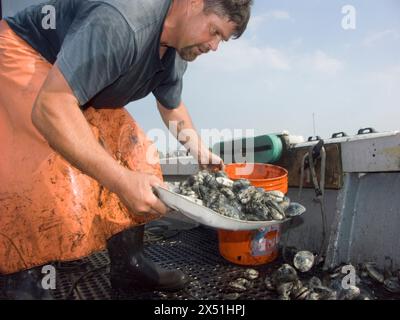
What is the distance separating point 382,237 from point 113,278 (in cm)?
225

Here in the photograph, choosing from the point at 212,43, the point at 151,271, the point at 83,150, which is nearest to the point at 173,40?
the point at 212,43

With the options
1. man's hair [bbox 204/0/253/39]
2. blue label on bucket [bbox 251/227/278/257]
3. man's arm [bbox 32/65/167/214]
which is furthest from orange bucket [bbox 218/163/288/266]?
man's arm [bbox 32/65/167/214]

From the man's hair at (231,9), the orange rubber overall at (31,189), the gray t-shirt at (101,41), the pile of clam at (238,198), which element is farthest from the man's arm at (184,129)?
the orange rubber overall at (31,189)

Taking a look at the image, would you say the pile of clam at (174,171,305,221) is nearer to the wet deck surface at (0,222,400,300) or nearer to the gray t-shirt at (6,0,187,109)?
the wet deck surface at (0,222,400,300)

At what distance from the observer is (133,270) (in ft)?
→ 8.41

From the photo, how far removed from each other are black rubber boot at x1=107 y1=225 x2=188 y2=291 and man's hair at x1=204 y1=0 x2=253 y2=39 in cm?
172

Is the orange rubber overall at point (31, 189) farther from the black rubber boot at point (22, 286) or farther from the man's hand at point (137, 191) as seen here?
the man's hand at point (137, 191)

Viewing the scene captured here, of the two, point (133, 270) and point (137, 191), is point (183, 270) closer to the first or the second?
point (133, 270)

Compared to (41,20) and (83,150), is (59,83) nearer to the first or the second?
(83,150)

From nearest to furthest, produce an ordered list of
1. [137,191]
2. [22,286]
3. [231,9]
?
[137,191] → [22,286] → [231,9]

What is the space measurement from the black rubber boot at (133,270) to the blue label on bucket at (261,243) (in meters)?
0.78

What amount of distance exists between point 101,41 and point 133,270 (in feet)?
5.72

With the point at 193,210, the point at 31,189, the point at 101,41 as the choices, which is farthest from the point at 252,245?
the point at 101,41

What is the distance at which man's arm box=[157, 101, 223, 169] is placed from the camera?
10.8ft
